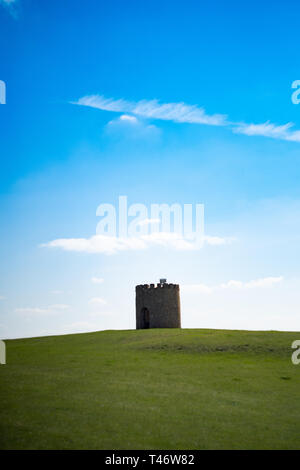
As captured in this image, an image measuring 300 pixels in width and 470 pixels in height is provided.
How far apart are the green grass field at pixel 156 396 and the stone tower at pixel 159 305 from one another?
15.0m

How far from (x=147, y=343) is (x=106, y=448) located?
2602 cm

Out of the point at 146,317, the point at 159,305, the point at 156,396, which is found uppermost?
the point at 159,305

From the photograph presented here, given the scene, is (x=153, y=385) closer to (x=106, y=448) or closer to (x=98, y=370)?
(x=98, y=370)

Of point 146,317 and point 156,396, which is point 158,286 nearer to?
point 146,317

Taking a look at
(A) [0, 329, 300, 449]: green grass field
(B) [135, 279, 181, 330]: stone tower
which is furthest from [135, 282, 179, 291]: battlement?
(A) [0, 329, 300, 449]: green grass field

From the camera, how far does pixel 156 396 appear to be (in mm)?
21297

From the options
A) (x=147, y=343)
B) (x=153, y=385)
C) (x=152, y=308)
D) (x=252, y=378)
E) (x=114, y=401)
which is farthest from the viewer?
(x=152, y=308)

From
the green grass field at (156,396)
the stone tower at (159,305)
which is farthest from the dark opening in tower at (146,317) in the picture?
the green grass field at (156,396)

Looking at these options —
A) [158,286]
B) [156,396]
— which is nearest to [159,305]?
[158,286]

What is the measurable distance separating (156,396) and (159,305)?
3313cm

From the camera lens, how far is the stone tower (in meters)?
54.4
